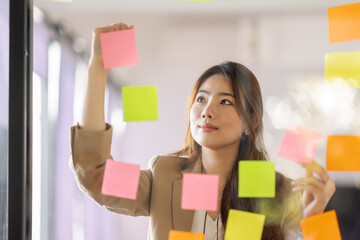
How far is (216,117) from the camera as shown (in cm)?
126

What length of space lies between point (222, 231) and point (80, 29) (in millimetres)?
724

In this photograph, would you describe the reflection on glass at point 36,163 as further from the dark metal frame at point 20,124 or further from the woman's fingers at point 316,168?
the woman's fingers at point 316,168

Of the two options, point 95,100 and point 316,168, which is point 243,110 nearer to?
point 316,168

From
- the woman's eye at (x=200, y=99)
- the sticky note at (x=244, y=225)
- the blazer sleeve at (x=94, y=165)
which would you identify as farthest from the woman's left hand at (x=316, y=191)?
the blazer sleeve at (x=94, y=165)

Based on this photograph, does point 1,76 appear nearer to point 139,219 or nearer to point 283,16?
point 139,219

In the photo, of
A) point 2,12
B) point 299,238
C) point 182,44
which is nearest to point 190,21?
point 182,44

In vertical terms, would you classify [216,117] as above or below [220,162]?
above

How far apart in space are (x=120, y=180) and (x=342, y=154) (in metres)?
0.64

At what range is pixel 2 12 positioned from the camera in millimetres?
1315

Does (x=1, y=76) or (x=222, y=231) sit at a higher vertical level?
(x=1, y=76)

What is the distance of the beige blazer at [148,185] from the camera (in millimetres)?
1235

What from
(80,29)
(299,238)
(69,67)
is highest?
(80,29)

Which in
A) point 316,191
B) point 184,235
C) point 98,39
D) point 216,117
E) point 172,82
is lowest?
point 184,235

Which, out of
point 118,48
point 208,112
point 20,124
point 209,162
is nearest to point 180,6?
point 118,48
